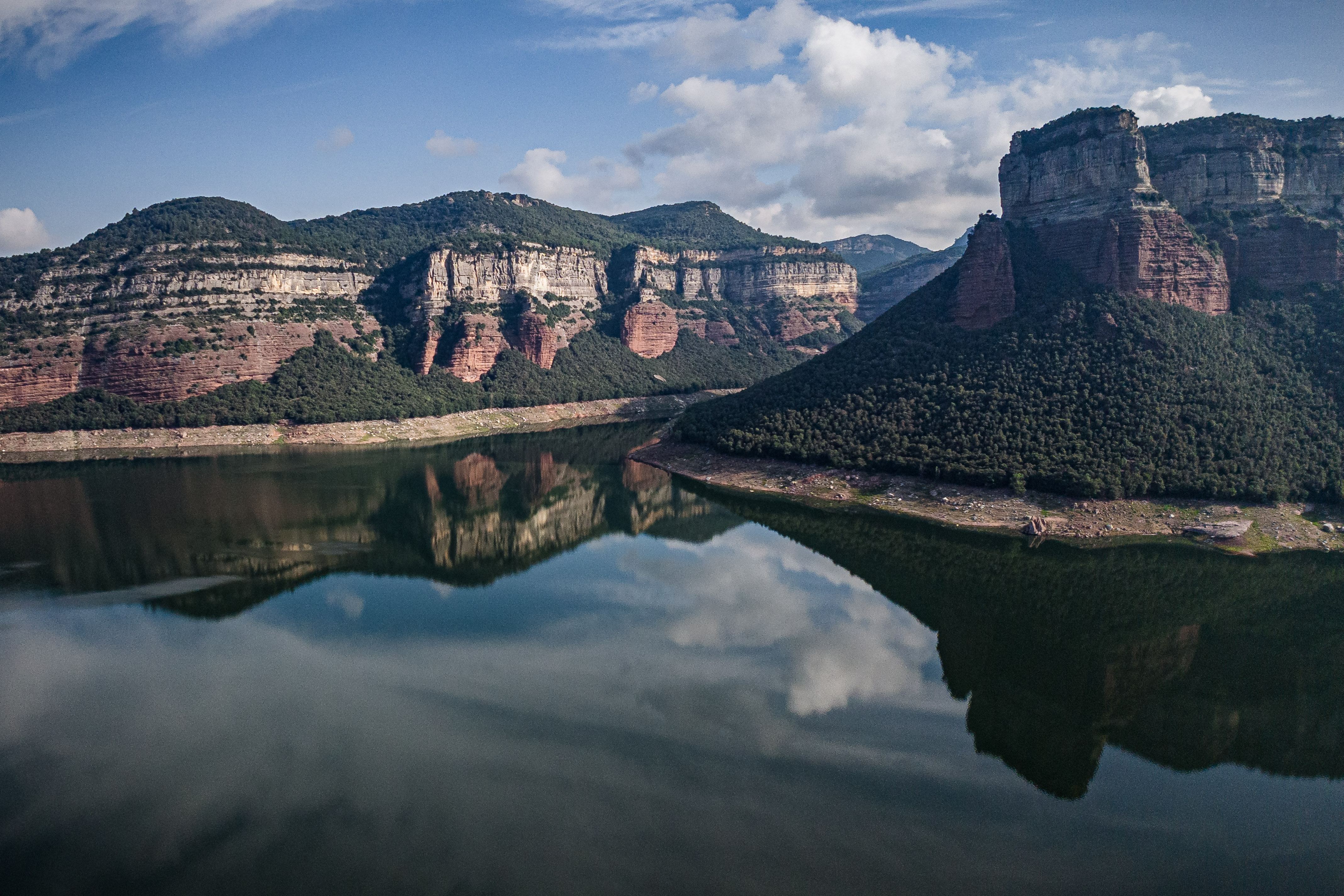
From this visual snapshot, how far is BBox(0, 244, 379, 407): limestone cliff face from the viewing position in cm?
9262

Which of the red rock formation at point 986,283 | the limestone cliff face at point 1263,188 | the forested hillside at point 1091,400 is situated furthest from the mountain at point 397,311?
the limestone cliff face at point 1263,188

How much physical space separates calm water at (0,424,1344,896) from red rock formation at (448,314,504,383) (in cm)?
7555

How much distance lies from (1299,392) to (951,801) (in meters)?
54.4

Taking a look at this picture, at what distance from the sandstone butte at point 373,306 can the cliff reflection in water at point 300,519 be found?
22500 mm

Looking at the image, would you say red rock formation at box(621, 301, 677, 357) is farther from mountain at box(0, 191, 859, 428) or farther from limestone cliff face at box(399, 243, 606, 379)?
limestone cliff face at box(399, 243, 606, 379)

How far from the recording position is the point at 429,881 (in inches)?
744

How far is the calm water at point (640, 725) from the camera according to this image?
19844mm

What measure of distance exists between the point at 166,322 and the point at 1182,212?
121325mm

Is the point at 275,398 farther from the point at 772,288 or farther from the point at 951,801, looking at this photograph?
the point at 772,288

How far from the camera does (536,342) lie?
439 ft

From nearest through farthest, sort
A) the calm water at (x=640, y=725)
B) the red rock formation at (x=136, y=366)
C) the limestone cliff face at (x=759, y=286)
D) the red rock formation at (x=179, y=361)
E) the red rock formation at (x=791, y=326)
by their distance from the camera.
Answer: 1. the calm water at (x=640, y=725)
2. the red rock formation at (x=136, y=366)
3. the red rock formation at (x=179, y=361)
4. the limestone cliff face at (x=759, y=286)
5. the red rock formation at (x=791, y=326)

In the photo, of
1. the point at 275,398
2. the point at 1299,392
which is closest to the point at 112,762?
the point at 1299,392

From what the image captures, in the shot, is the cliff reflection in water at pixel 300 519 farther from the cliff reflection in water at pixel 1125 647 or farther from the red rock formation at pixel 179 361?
the cliff reflection in water at pixel 1125 647

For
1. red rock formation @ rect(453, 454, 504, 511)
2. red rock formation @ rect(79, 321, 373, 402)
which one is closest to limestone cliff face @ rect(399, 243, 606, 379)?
red rock formation @ rect(79, 321, 373, 402)
